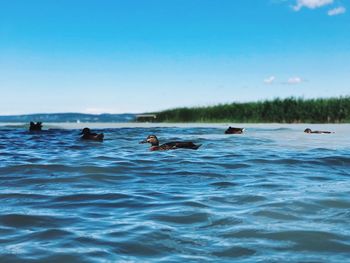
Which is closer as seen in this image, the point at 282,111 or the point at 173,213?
the point at 173,213

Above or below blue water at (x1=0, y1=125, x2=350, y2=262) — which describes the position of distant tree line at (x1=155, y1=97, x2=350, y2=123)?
above

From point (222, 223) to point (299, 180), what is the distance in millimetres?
3954

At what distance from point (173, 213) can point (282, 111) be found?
42.7 metres

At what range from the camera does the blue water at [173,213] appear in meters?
4.71

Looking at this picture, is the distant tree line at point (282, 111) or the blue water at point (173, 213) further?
the distant tree line at point (282, 111)

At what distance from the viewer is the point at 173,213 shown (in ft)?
21.1

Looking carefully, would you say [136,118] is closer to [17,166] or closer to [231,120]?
[231,120]

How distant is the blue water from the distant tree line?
34775 mm

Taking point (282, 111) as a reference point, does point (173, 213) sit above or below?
below

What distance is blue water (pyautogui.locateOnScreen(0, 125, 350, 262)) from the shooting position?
471 centimetres

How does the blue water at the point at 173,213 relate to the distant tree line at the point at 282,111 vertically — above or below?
below

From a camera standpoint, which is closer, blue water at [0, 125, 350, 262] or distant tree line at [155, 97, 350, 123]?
blue water at [0, 125, 350, 262]

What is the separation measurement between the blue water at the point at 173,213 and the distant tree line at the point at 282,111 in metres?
34.8

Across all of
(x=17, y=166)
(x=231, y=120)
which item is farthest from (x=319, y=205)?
(x=231, y=120)
